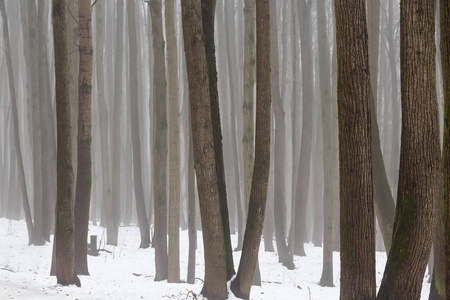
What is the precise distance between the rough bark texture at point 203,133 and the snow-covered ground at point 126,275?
2.79ft

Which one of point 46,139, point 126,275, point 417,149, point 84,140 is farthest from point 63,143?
point 46,139

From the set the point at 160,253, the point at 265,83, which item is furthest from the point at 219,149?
the point at 160,253

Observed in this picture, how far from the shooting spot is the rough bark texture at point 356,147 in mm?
5113

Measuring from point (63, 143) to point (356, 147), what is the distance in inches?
170

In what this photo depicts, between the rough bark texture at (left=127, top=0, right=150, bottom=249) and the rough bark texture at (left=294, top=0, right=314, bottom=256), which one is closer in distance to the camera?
the rough bark texture at (left=127, top=0, right=150, bottom=249)

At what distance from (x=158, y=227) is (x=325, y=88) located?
6544 millimetres

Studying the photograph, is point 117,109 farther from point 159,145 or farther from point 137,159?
point 159,145

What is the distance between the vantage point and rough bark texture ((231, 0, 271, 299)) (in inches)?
278

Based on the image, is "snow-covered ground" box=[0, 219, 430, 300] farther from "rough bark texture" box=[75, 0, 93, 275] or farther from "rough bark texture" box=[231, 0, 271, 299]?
"rough bark texture" box=[75, 0, 93, 275]

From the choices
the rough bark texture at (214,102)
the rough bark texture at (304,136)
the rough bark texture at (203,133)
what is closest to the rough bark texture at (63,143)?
the rough bark texture at (203,133)

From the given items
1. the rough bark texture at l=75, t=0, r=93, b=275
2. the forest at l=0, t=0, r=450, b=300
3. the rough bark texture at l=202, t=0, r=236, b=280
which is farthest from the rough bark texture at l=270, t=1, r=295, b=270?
the rough bark texture at l=202, t=0, r=236, b=280

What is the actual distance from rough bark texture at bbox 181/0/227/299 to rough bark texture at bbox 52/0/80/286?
6.50 feet

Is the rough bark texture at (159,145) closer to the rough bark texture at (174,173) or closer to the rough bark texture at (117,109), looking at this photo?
the rough bark texture at (174,173)

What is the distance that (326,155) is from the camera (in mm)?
14375
